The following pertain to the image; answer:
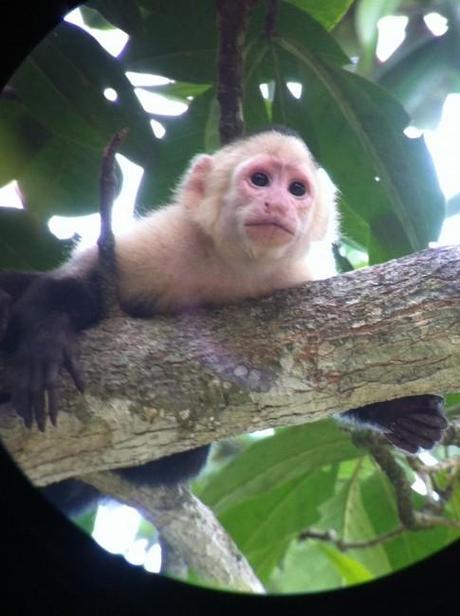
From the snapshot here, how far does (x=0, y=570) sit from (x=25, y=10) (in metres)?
0.83

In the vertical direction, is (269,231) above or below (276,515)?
above

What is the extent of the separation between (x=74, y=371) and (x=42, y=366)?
0.06 m

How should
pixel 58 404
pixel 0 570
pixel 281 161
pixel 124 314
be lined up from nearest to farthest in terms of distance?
1. pixel 0 570
2. pixel 58 404
3. pixel 124 314
4. pixel 281 161

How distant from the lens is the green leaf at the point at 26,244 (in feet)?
5.67

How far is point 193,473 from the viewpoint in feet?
6.89

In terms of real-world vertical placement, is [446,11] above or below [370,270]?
above

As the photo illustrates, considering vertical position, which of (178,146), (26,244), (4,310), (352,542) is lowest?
(352,542)

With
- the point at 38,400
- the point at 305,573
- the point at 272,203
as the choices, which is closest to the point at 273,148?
the point at 272,203

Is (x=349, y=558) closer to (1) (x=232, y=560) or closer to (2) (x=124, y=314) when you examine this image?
(1) (x=232, y=560)

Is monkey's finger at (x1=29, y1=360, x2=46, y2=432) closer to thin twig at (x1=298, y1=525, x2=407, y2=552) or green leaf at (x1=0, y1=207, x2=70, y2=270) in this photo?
green leaf at (x1=0, y1=207, x2=70, y2=270)

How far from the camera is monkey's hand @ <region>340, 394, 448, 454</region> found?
1.95 meters

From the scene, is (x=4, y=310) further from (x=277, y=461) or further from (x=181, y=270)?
(x=277, y=461)

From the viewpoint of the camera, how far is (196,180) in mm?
2096

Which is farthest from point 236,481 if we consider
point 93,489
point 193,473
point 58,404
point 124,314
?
point 58,404
